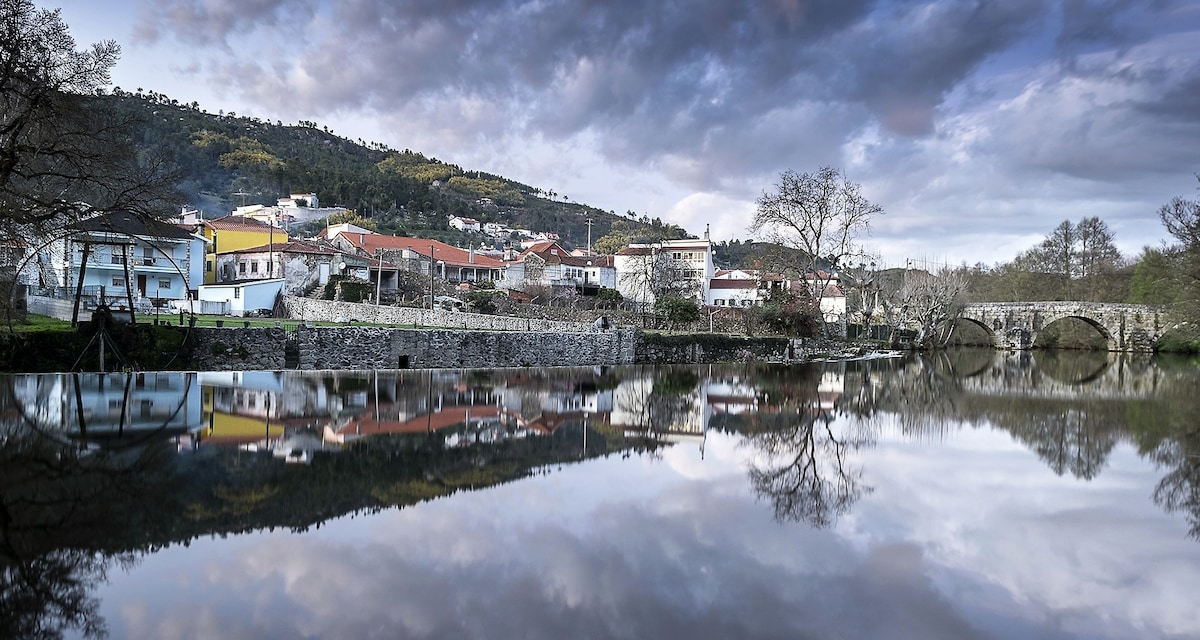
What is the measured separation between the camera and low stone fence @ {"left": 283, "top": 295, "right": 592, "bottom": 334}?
3481cm

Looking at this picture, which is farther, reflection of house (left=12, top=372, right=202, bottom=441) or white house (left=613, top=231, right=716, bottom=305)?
white house (left=613, top=231, right=716, bottom=305)

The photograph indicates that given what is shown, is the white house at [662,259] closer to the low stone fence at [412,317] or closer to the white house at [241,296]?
the low stone fence at [412,317]

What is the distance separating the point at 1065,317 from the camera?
58469 mm

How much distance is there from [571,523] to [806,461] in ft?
16.0

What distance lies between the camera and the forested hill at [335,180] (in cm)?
9538

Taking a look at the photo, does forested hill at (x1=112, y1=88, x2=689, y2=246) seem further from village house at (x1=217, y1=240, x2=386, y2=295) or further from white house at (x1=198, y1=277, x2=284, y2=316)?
white house at (x1=198, y1=277, x2=284, y2=316)

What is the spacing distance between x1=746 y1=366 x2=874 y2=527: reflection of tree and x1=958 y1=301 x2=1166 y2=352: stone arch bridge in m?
48.0

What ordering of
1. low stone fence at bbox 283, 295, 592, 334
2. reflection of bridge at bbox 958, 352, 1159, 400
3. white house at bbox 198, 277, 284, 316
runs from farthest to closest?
1. white house at bbox 198, 277, 284, 316
2. low stone fence at bbox 283, 295, 592, 334
3. reflection of bridge at bbox 958, 352, 1159, 400

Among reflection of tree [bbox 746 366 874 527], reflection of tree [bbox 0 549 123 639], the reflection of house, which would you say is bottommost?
reflection of tree [bbox 746 366 874 527]

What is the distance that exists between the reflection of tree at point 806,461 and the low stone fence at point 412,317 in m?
18.0

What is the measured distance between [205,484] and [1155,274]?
6112 centimetres

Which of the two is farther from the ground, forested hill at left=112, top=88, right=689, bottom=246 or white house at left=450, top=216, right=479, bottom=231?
forested hill at left=112, top=88, right=689, bottom=246

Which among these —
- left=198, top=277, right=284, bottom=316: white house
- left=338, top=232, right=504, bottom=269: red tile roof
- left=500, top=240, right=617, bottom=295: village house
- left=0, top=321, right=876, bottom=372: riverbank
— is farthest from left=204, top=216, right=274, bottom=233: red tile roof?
left=0, top=321, right=876, bottom=372: riverbank

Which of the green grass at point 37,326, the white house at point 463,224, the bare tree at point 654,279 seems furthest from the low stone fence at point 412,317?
the white house at point 463,224
